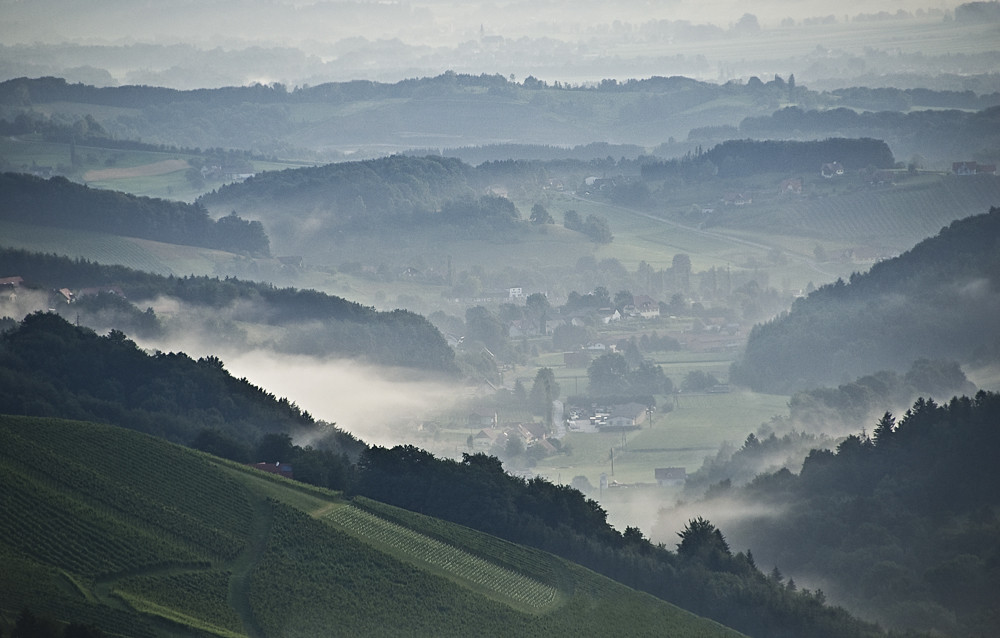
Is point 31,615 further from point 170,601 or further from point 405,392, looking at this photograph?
point 405,392

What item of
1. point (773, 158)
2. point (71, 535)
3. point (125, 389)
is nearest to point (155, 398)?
point (125, 389)

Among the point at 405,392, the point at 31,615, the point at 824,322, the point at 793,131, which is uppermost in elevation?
the point at 793,131

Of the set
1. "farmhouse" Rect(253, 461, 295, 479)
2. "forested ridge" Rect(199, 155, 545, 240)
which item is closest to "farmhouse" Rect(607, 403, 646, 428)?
"farmhouse" Rect(253, 461, 295, 479)

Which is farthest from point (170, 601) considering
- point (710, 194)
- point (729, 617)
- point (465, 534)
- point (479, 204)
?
point (710, 194)

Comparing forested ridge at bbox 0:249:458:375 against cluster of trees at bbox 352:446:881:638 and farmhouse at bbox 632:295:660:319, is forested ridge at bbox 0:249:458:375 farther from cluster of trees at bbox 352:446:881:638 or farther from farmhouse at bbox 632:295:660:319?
cluster of trees at bbox 352:446:881:638

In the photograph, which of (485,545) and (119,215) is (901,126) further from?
(485,545)

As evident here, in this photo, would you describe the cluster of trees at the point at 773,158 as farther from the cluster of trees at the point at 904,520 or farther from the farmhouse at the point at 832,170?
the cluster of trees at the point at 904,520

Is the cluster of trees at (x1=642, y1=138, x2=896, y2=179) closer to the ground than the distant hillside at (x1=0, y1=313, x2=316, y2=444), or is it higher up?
higher up
